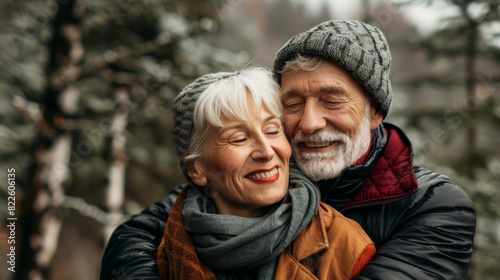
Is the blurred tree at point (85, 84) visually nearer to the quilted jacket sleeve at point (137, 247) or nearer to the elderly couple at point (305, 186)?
the quilted jacket sleeve at point (137, 247)

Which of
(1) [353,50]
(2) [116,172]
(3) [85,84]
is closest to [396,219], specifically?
(1) [353,50]

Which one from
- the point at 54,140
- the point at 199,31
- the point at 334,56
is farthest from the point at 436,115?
the point at 54,140

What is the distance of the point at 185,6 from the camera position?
6.75 metres

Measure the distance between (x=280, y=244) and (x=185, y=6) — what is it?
5.60m

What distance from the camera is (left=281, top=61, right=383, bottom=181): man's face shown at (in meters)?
2.46

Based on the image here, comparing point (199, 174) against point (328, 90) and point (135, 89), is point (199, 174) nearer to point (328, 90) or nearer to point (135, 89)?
point (328, 90)

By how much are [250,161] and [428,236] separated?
39.9 inches

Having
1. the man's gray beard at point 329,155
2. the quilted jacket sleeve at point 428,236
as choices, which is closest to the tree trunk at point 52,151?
the man's gray beard at point 329,155

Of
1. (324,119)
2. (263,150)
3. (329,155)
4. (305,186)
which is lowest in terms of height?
(305,186)

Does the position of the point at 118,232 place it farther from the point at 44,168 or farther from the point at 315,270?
the point at 44,168

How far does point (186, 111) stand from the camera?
2.42 meters

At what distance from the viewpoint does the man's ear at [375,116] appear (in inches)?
107

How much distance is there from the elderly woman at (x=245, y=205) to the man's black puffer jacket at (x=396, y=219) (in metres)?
0.16

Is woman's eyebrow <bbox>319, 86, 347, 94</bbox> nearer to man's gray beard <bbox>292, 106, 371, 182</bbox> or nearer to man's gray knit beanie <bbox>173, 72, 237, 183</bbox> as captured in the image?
man's gray beard <bbox>292, 106, 371, 182</bbox>
